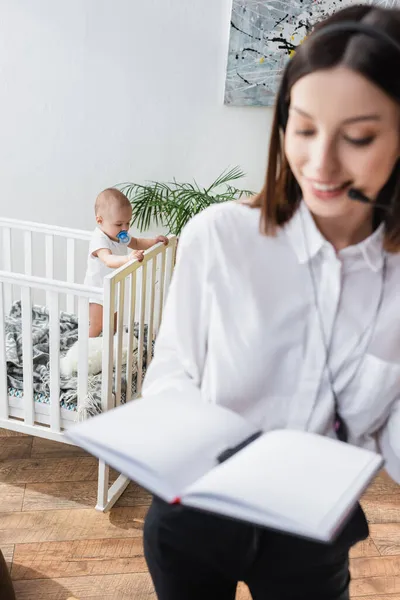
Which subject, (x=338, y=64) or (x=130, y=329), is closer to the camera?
(x=338, y=64)

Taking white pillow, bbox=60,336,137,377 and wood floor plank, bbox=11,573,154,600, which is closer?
wood floor plank, bbox=11,573,154,600

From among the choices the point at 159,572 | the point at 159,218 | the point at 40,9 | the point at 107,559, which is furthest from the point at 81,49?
the point at 159,572

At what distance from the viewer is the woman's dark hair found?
608 millimetres

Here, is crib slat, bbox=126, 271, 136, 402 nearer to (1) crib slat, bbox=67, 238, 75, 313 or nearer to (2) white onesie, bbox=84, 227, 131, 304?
(2) white onesie, bbox=84, 227, 131, 304

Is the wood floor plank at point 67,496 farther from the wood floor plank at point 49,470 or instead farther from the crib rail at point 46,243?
the crib rail at point 46,243

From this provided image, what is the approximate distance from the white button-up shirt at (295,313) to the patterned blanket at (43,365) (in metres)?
1.19

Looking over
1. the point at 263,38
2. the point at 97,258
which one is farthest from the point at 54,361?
the point at 263,38

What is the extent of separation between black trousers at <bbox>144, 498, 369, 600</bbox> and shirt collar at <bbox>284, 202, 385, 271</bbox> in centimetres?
31

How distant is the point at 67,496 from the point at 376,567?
0.94m

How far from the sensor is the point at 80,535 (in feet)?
6.07

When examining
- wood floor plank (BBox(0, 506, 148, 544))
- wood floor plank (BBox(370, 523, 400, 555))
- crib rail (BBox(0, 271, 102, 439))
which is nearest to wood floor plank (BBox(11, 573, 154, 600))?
wood floor plank (BBox(0, 506, 148, 544))

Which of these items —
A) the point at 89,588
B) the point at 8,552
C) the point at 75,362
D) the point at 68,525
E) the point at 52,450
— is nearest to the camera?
the point at 89,588

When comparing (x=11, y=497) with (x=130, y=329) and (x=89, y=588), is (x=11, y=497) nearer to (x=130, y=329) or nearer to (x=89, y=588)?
(x=89, y=588)

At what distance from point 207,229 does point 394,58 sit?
0.27 meters
